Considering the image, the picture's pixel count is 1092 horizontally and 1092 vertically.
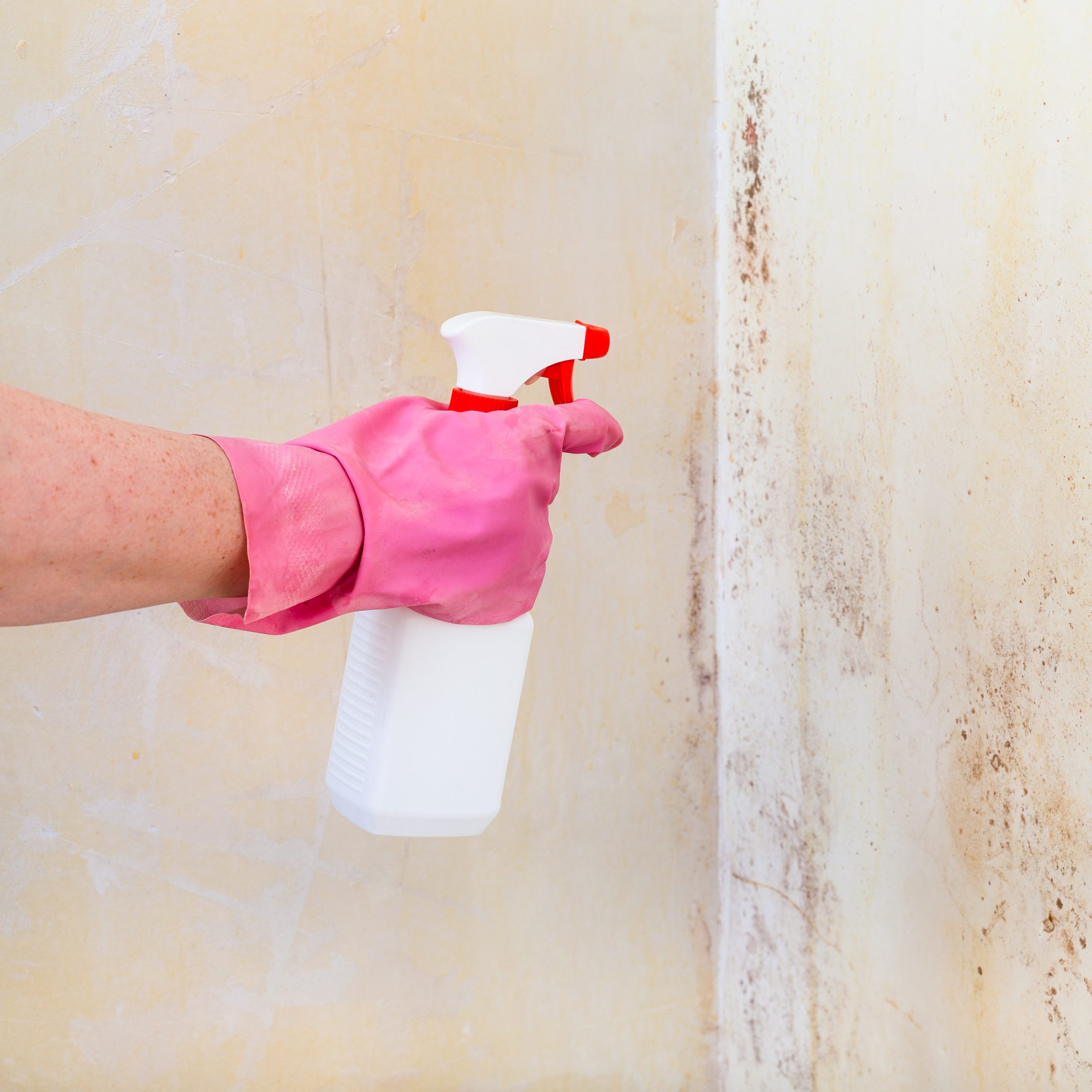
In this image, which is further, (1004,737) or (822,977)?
(822,977)

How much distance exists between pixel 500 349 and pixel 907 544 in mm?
405

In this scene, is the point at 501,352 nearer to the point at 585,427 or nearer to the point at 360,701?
the point at 585,427

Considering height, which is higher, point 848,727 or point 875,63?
point 875,63

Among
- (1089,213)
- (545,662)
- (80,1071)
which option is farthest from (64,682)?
(1089,213)

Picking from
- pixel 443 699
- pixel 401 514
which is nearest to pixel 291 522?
pixel 401 514

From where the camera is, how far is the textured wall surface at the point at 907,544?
0.66 meters

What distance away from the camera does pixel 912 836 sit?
832mm

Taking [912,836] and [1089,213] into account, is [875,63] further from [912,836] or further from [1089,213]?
[912,836]

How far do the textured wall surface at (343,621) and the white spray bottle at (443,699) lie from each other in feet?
0.98

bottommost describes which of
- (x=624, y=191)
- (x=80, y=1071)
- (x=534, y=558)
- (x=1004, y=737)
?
(x=80, y=1071)

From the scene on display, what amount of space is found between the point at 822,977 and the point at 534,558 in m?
0.61

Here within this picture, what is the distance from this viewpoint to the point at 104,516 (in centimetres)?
47

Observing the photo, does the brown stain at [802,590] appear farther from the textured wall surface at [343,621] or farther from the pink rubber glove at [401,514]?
the pink rubber glove at [401,514]

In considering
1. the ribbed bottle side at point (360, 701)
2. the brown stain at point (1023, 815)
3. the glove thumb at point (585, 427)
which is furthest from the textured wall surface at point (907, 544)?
the ribbed bottle side at point (360, 701)
